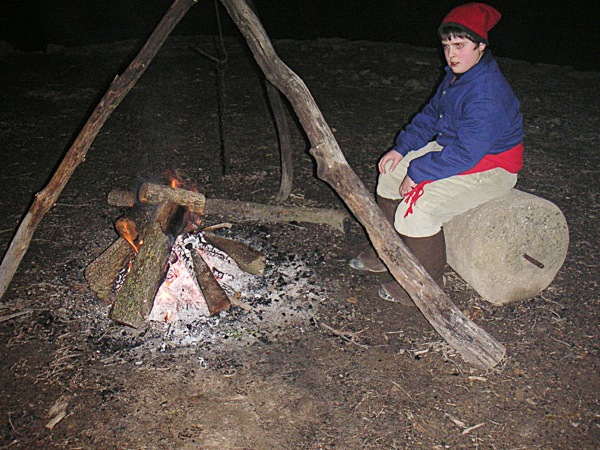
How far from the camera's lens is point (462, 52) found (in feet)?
8.72

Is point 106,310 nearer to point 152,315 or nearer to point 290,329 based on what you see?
point 152,315

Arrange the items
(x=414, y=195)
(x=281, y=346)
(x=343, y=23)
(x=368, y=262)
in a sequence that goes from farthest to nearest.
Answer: (x=343, y=23) → (x=368, y=262) → (x=414, y=195) → (x=281, y=346)

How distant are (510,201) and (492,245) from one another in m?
0.25

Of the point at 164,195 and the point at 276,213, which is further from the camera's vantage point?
the point at 276,213

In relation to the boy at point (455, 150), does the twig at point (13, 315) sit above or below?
below

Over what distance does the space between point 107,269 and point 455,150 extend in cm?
199

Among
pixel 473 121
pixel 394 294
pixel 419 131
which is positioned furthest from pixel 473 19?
pixel 394 294

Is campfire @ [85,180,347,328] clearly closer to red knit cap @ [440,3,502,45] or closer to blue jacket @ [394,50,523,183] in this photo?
blue jacket @ [394,50,523,183]

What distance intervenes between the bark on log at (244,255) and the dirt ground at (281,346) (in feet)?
0.34

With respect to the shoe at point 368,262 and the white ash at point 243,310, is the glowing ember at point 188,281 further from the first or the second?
the shoe at point 368,262

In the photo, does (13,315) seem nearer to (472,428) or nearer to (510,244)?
(472,428)

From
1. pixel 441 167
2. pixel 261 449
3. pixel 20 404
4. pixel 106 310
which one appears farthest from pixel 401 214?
pixel 20 404

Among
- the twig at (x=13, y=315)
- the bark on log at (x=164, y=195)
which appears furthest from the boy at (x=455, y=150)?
the twig at (x=13, y=315)

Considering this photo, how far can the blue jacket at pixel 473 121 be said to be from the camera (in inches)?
105
